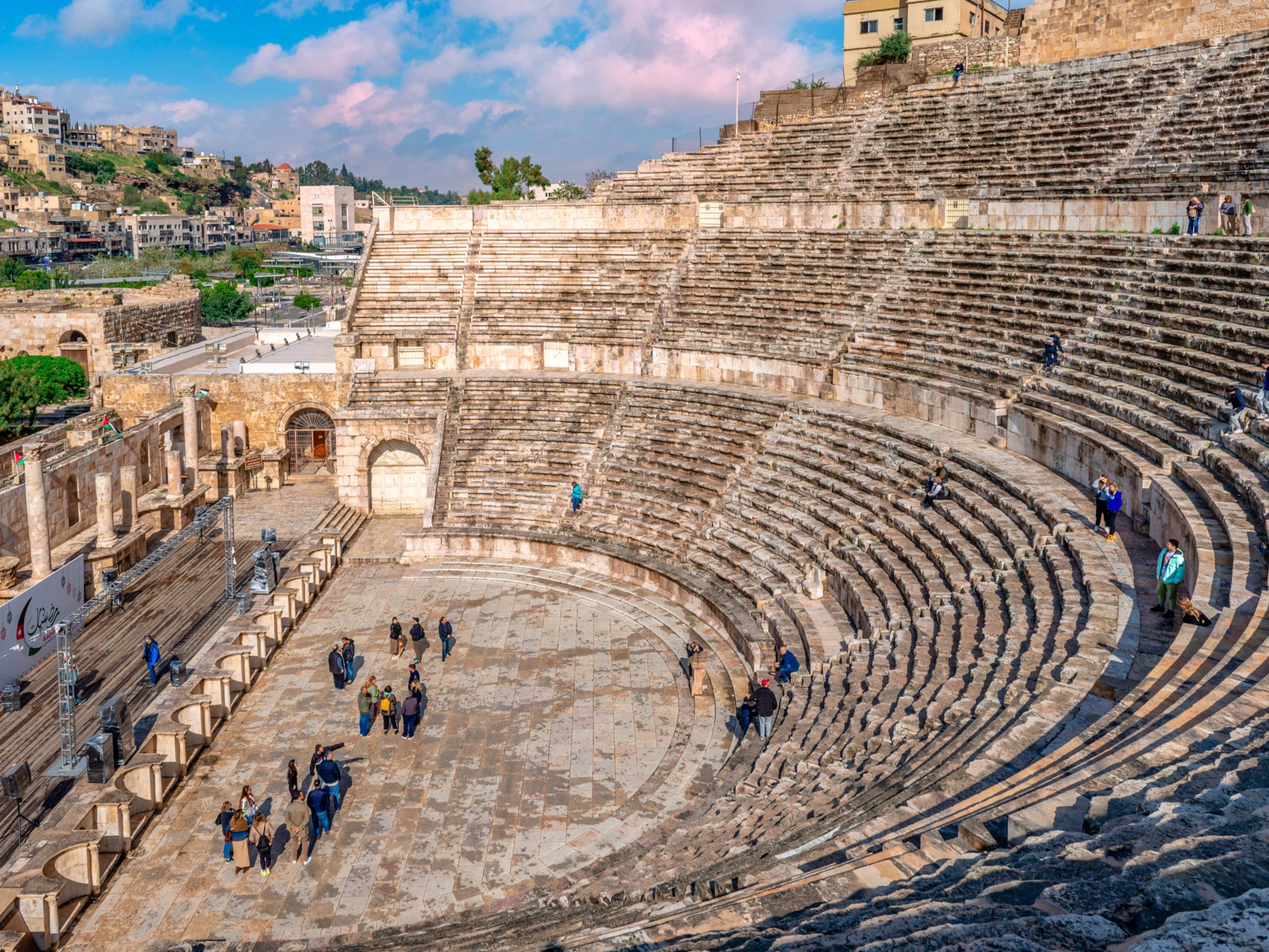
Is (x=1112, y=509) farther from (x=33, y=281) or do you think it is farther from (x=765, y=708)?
(x=33, y=281)

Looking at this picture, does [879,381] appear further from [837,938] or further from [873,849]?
[837,938]

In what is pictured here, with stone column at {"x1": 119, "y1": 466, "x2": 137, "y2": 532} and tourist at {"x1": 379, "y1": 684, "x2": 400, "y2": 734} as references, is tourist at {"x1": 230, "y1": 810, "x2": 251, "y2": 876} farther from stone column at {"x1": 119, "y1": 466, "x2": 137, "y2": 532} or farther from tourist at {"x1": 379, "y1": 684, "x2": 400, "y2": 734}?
stone column at {"x1": 119, "y1": 466, "x2": 137, "y2": 532}

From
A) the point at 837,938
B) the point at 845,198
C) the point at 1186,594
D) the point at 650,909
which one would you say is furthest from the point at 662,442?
the point at 837,938

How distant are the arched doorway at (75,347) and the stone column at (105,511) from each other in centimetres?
3119

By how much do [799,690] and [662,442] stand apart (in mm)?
12411

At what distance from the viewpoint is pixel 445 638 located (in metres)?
21.8

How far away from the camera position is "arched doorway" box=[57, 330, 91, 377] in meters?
55.2

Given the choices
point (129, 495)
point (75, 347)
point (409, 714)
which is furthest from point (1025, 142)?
point (75, 347)

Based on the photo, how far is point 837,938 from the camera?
6.84 m

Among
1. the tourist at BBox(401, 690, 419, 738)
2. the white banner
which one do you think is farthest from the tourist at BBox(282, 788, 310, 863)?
the white banner

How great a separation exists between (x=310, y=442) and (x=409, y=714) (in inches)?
826

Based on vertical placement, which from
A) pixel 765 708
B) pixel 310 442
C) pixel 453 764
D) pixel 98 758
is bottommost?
pixel 453 764

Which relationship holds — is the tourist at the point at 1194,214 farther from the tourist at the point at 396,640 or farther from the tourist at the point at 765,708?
the tourist at the point at 396,640

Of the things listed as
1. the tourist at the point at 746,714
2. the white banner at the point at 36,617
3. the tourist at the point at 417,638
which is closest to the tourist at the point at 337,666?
the tourist at the point at 417,638
